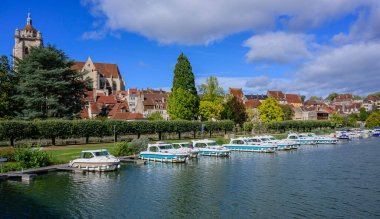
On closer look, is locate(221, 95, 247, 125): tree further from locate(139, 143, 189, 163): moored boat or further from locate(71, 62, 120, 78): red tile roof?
locate(71, 62, 120, 78): red tile roof

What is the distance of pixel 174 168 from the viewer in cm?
4578

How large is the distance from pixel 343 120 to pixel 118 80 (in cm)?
11115

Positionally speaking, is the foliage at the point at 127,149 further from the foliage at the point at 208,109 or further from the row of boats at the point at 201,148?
the foliage at the point at 208,109

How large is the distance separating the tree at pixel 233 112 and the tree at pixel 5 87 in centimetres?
5941

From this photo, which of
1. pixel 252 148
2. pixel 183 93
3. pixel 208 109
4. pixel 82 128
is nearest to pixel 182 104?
pixel 183 93

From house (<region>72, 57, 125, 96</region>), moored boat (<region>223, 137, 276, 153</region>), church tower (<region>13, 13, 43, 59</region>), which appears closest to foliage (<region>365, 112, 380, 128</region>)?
moored boat (<region>223, 137, 276, 153</region>)

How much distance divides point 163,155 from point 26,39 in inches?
4233

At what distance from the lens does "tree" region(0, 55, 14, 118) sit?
70.3 metres

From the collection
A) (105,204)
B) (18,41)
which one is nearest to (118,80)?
(18,41)

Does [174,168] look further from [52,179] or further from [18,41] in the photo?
[18,41]

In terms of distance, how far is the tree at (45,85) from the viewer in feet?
229

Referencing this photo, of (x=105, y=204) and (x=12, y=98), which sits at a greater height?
(x=12, y=98)

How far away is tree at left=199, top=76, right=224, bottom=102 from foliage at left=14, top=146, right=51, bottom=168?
6653 centimetres

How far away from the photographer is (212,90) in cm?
10694
